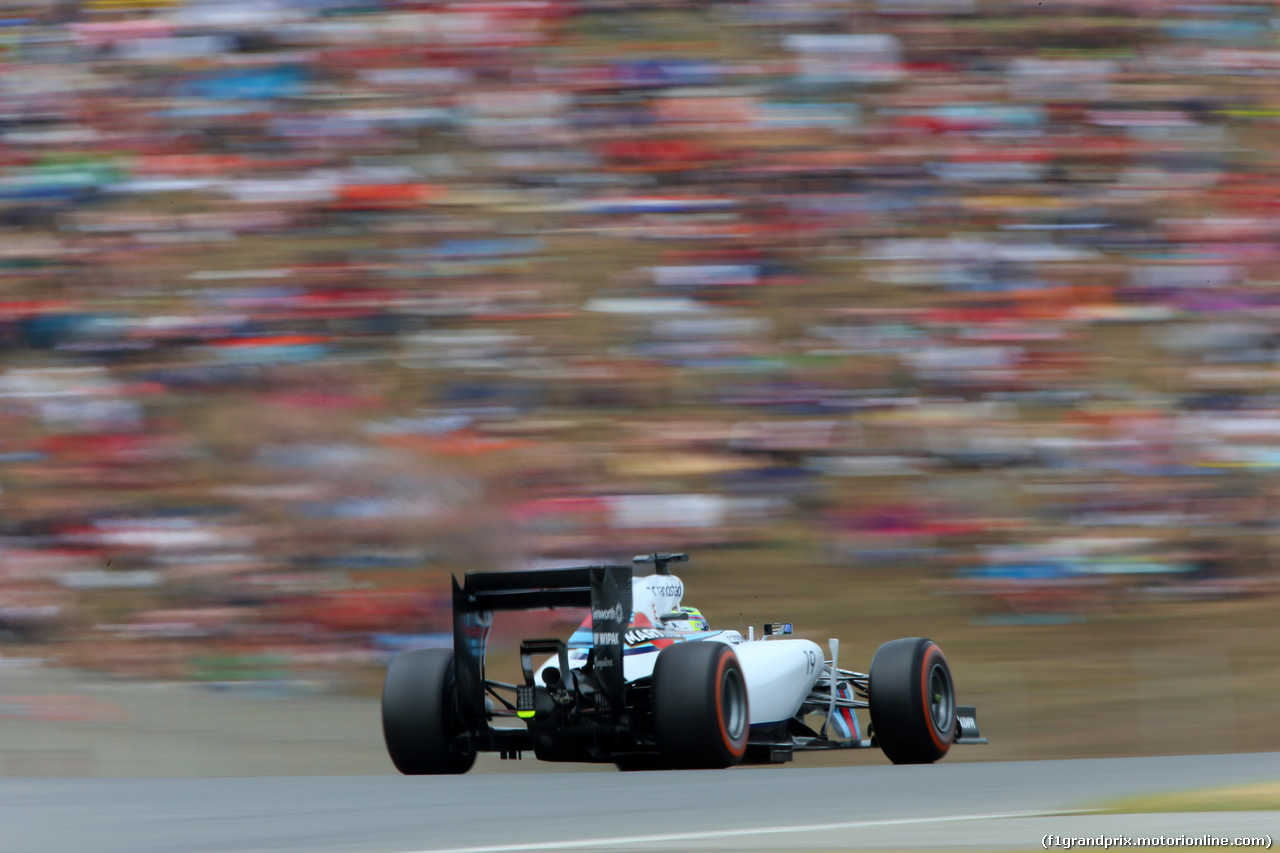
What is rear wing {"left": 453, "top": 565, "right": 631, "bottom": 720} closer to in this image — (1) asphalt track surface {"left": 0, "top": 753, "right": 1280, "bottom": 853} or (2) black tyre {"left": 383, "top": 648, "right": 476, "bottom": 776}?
(2) black tyre {"left": 383, "top": 648, "right": 476, "bottom": 776}

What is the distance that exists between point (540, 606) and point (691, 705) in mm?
852

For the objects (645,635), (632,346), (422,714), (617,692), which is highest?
(632,346)

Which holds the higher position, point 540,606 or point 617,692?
point 540,606

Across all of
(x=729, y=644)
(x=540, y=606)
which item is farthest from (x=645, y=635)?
(x=540, y=606)

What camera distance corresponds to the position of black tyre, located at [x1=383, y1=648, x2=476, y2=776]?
6969mm

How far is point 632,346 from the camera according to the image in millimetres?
11836

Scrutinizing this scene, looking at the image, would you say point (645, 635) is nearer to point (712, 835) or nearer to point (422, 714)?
point (422, 714)

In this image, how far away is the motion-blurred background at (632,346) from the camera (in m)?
9.76

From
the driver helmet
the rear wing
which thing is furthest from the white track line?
the driver helmet

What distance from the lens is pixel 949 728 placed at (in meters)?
7.66

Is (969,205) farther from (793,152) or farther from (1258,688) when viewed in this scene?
(1258,688)

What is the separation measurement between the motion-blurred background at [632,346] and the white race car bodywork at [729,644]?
1.64m

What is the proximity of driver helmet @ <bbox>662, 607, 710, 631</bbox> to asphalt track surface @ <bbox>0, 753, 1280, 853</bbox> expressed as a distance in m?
0.92

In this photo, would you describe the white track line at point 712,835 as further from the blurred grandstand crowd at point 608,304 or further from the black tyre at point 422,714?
the blurred grandstand crowd at point 608,304
